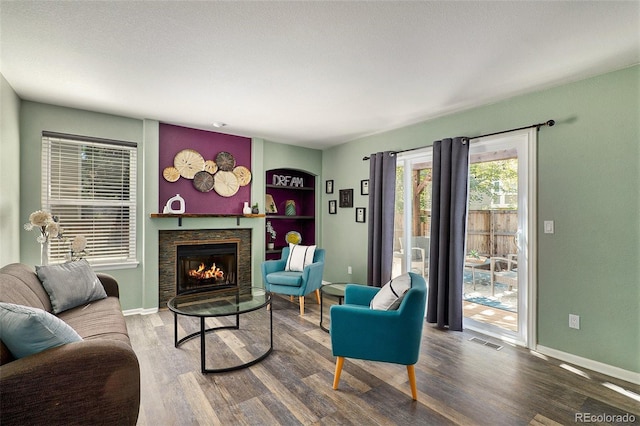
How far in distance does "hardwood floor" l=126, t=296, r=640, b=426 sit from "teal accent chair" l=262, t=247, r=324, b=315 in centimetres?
88

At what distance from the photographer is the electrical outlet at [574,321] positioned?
2711 millimetres

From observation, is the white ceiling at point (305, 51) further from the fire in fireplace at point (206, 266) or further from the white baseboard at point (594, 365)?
the white baseboard at point (594, 365)

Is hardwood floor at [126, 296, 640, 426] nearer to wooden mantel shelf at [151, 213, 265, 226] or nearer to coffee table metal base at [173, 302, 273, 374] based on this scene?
coffee table metal base at [173, 302, 273, 374]

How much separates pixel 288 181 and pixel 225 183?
4.60 feet

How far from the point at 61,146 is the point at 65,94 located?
722 mm

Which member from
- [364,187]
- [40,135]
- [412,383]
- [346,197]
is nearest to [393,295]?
[412,383]

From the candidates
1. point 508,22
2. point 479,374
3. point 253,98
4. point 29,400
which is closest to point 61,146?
point 253,98

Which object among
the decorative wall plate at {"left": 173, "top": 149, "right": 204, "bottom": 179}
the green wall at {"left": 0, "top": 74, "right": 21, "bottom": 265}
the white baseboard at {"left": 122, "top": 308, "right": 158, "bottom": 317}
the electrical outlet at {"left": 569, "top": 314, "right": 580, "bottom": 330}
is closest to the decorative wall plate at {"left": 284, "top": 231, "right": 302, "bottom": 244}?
the decorative wall plate at {"left": 173, "top": 149, "right": 204, "bottom": 179}

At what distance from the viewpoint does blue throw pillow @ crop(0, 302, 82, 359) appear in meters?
1.40

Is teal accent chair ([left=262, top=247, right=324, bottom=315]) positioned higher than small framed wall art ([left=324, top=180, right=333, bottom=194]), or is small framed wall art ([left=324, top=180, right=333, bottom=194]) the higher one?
small framed wall art ([left=324, top=180, right=333, bottom=194])

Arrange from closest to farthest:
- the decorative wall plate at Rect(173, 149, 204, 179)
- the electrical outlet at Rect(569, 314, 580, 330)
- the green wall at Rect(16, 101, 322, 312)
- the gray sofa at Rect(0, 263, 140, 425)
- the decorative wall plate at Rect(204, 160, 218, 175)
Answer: the gray sofa at Rect(0, 263, 140, 425)
the electrical outlet at Rect(569, 314, 580, 330)
the green wall at Rect(16, 101, 322, 312)
the decorative wall plate at Rect(173, 149, 204, 179)
the decorative wall plate at Rect(204, 160, 218, 175)

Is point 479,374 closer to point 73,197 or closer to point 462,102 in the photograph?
point 462,102

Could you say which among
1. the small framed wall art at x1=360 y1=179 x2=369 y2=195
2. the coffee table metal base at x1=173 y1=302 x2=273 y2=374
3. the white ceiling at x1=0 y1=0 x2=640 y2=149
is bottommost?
the coffee table metal base at x1=173 y1=302 x2=273 y2=374

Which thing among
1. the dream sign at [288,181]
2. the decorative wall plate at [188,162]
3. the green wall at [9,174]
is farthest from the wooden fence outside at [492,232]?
the green wall at [9,174]
